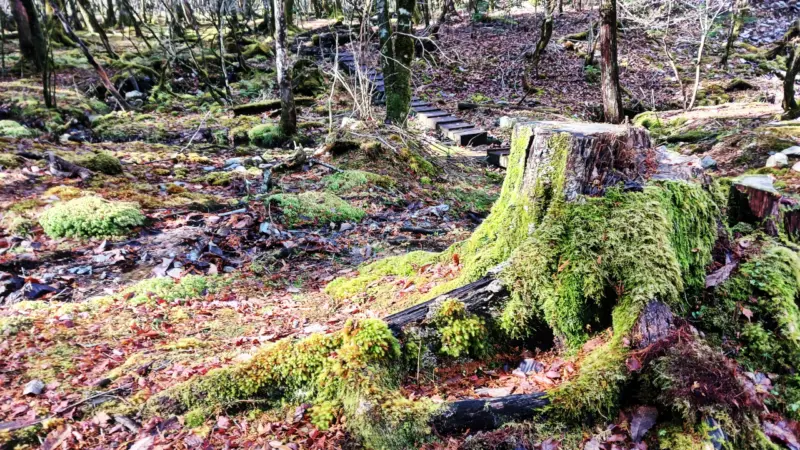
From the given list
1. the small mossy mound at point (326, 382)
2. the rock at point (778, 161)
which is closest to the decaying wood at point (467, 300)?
the small mossy mound at point (326, 382)

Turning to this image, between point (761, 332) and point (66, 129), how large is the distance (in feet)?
41.0

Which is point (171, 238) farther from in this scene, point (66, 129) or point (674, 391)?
point (66, 129)

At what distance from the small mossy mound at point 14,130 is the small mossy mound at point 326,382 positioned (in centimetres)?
958

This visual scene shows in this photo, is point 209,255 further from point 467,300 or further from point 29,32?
point 29,32

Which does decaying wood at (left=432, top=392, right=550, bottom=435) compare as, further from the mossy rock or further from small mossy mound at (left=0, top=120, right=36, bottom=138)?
the mossy rock

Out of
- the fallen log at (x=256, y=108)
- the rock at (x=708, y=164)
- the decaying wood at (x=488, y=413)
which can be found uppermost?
the fallen log at (x=256, y=108)

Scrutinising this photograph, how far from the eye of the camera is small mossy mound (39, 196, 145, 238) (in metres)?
5.10

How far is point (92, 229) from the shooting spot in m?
5.16

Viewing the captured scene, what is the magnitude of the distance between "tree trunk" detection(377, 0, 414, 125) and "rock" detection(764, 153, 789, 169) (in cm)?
637

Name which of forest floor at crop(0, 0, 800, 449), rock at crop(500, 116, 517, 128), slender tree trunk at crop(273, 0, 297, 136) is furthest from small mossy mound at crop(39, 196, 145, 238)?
rock at crop(500, 116, 517, 128)

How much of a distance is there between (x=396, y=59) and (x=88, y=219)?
676cm

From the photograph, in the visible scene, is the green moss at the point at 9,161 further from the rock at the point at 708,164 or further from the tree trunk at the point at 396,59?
the rock at the point at 708,164

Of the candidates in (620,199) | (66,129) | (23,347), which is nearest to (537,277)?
(620,199)

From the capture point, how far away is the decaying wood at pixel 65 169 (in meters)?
6.55
